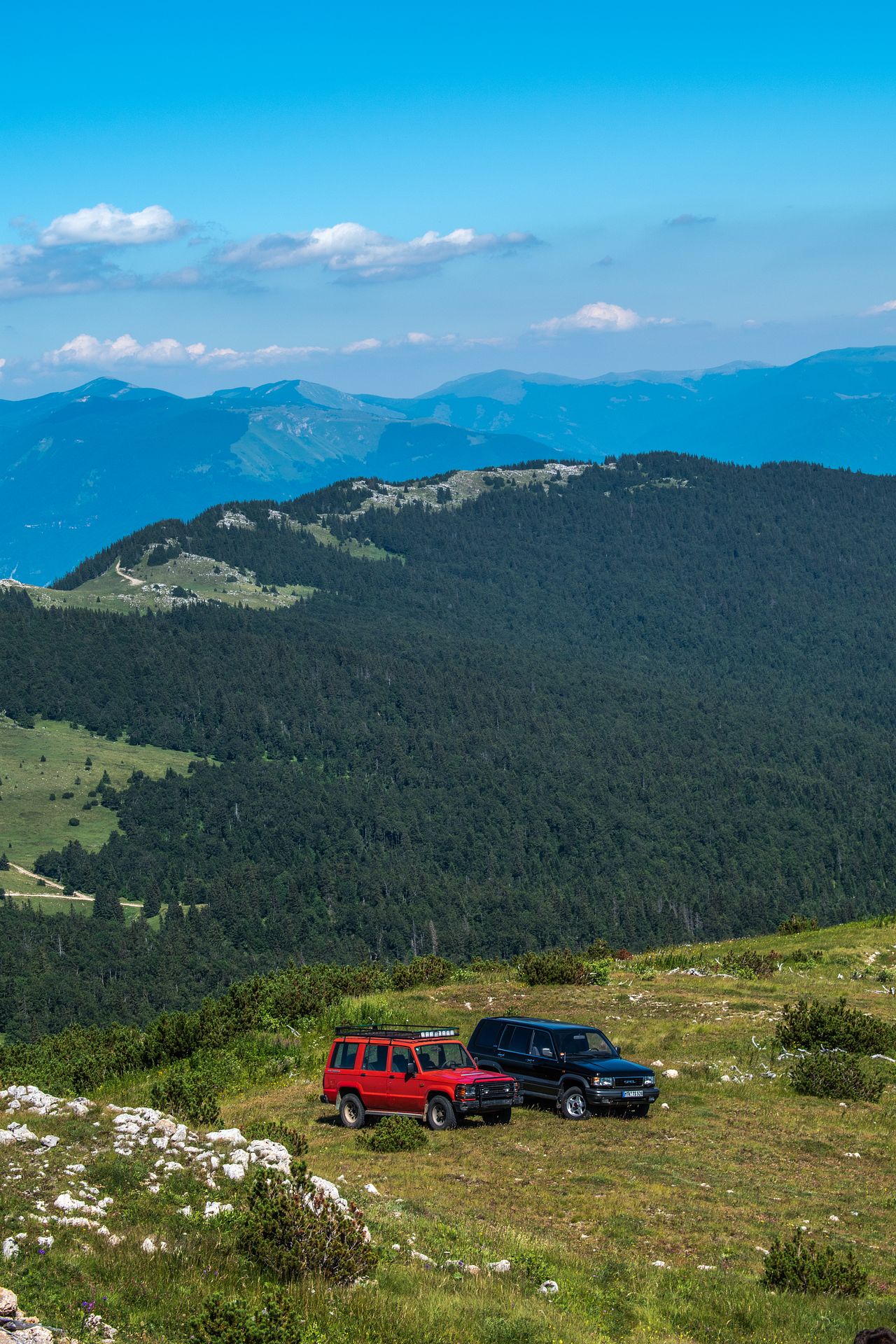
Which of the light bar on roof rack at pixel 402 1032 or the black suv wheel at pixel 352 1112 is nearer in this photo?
the light bar on roof rack at pixel 402 1032

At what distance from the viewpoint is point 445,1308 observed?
12859 millimetres

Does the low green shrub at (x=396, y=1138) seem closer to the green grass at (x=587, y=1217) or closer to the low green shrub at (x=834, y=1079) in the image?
the green grass at (x=587, y=1217)

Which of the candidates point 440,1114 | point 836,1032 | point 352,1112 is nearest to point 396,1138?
point 440,1114

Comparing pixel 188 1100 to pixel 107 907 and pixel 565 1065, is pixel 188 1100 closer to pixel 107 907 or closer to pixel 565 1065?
pixel 565 1065

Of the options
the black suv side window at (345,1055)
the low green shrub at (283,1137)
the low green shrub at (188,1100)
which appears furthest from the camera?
the black suv side window at (345,1055)

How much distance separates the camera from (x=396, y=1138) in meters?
22.7

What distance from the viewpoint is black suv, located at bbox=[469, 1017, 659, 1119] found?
963 inches

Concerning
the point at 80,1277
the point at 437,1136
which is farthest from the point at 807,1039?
the point at 80,1277

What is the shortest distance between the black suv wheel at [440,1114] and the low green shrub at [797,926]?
30199mm

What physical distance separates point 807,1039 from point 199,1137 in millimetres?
15961

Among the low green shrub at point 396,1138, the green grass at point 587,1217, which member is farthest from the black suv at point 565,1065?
the low green shrub at point 396,1138

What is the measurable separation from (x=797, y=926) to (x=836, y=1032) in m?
25.7

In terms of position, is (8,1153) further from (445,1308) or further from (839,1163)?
(839,1163)

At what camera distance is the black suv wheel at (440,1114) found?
24156 mm
